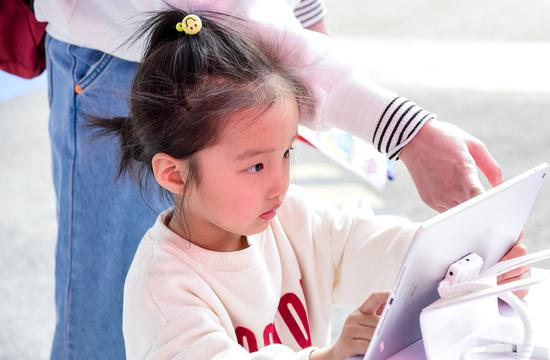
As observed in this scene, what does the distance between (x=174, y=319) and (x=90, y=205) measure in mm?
396

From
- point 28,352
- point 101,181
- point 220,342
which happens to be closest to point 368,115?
point 220,342

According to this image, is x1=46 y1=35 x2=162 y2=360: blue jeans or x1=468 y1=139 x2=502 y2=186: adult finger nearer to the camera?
x1=468 y1=139 x2=502 y2=186: adult finger

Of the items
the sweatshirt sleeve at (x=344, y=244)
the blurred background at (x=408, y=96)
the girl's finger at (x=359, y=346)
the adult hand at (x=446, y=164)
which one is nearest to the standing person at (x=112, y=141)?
the adult hand at (x=446, y=164)

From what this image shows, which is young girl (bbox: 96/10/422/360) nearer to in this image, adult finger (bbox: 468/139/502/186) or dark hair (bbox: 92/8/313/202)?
dark hair (bbox: 92/8/313/202)

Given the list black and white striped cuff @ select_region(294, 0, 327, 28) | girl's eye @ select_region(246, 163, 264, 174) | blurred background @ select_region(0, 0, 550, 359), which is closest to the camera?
girl's eye @ select_region(246, 163, 264, 174)

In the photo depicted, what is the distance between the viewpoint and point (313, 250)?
3.71 ft

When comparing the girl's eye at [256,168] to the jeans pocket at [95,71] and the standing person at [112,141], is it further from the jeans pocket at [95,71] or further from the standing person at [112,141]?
the jeans pocket at [95,71]

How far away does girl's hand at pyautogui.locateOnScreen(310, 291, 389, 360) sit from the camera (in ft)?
2.81

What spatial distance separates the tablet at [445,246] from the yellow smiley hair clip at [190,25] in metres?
0.38

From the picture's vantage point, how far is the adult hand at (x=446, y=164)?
0.96m

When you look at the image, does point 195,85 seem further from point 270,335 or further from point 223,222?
point 270,335

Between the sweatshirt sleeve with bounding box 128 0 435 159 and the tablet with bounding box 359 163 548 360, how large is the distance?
7.4 inches

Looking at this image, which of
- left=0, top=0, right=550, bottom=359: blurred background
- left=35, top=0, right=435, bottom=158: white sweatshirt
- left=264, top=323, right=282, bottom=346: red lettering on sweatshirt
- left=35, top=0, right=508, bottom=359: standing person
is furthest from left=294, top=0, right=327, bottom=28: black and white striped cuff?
left=0, top=0, right=550, bottom=359: blurred background

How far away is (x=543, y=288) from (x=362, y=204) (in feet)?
0.88
